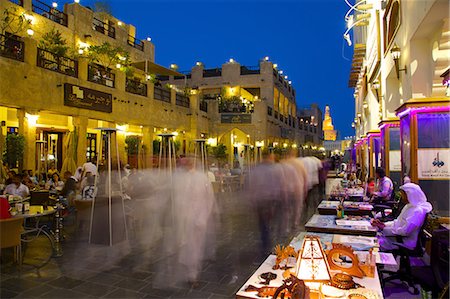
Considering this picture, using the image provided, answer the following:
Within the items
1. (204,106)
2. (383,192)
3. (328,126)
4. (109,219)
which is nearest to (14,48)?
(109,219)

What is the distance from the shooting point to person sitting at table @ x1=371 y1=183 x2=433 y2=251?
13.8ft

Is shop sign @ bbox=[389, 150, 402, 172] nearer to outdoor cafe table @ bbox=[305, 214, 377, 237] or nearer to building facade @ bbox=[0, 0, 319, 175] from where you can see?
outdoor cafe table @ bbox=[305, 214, 377, 237]

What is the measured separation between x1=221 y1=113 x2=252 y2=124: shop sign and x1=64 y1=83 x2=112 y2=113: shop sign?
41.7 ft

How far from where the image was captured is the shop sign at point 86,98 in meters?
13.6

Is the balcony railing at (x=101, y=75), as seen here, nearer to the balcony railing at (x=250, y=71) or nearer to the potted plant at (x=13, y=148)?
the potted plant at (x=13, y=148)

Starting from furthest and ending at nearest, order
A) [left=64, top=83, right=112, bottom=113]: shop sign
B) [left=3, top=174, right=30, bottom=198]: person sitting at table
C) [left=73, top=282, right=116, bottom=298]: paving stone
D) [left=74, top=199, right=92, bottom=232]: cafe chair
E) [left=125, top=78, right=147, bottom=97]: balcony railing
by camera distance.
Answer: [left=125, top=78, right=147, bottom=97]: balcony railing < [left=64, top=83, right=112, bottom=113]: shop sign < [left=3, top=174, right=30, bottom=198]: person sitting at table < [left=74, top=199, right=92, bottom=232]: cafe chair < [left=73, top=282, right=116, bottom=298]: paving stone

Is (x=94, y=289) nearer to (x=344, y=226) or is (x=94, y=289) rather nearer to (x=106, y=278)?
(x=106, y=278)

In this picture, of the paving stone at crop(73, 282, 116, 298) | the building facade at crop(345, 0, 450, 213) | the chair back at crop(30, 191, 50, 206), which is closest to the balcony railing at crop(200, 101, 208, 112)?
the building facade at crop(345, 0, 450, 213)

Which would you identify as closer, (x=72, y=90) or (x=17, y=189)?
(x=17, y=189)

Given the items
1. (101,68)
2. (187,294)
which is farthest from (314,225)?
(101,68)

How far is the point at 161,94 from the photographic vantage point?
20.9 metres

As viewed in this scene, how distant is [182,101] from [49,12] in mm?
9533

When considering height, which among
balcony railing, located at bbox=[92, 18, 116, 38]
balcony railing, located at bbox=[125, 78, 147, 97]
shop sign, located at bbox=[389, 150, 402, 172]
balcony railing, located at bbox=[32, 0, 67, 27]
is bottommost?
shop sign, located at bbox=[389, 150, 402, 172]

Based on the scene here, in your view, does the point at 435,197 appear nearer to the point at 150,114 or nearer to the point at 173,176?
the point at 173,176
